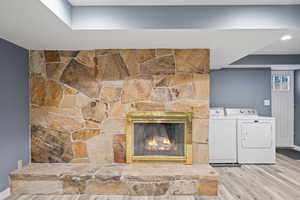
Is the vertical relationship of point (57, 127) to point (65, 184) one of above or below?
above

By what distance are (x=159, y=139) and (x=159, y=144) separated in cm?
7

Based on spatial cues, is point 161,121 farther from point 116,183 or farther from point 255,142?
point 255,142

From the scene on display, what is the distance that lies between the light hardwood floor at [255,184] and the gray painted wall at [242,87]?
161 cm

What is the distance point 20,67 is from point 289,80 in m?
6.02

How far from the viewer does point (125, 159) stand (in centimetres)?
329

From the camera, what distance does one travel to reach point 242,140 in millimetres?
4391

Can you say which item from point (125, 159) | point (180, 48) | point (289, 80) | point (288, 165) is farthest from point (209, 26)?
point (289, 80)

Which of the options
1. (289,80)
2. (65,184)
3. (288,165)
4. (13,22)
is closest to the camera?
(13,22)

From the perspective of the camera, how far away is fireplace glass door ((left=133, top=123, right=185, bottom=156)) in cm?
332

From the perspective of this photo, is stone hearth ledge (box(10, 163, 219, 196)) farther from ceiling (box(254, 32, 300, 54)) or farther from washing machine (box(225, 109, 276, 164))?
ceiling (box(254, 32, 300, 54))

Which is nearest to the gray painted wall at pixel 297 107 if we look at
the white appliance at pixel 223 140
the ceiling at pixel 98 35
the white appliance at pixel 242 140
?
the white appliance at pixel 242 140

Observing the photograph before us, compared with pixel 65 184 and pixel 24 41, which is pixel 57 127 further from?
pixel 24 41

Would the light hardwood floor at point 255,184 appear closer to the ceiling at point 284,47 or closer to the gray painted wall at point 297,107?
the gray painted wall at point 297,107

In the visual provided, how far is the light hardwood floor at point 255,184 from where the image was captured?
2.80 metres
